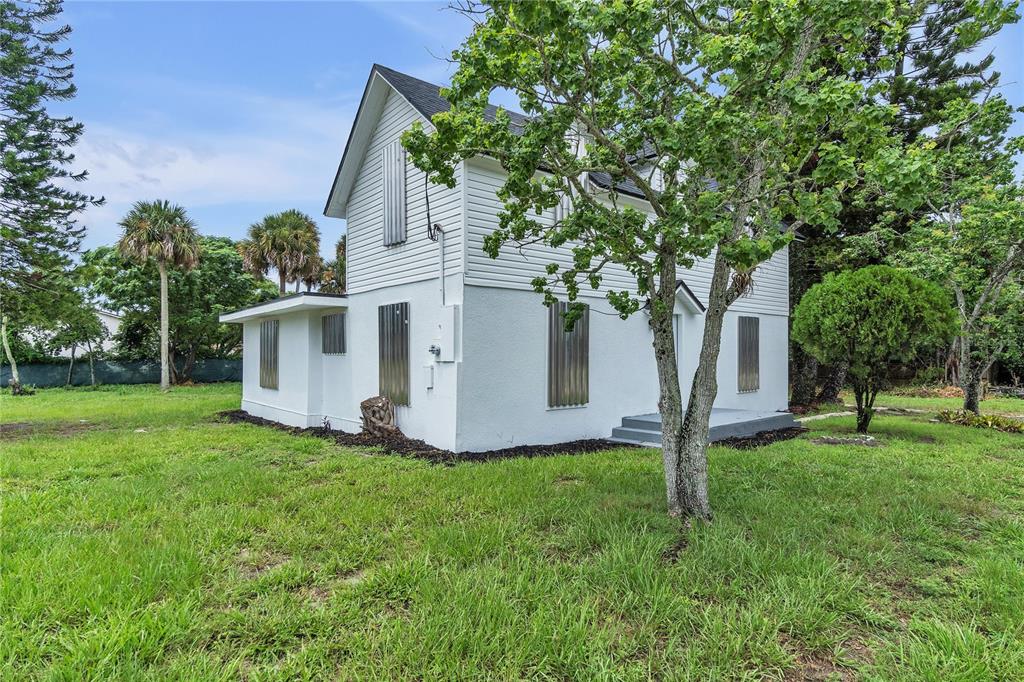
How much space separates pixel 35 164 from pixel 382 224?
6.49 m

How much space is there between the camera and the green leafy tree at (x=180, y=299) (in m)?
21.8

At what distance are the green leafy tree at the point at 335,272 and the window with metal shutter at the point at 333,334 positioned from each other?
43.1ft

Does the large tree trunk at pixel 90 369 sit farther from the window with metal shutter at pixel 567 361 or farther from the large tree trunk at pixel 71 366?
the window with metal shutter at pixel 567 361

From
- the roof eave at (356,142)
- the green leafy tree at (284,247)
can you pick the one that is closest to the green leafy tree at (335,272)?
the green leafy tree at (284,247)

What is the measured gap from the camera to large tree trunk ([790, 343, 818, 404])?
14.5 m

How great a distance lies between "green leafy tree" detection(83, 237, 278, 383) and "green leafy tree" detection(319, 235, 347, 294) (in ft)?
10.5

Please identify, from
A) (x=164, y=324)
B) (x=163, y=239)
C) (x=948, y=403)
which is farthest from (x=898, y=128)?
(x=164, y=324)

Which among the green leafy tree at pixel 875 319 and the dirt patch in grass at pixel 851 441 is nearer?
the dirt patch in grass at pixel 851 441

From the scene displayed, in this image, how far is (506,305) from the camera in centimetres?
840

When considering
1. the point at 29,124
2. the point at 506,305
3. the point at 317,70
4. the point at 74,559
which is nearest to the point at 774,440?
the point at 506,305

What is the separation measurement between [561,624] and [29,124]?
12.8 metres

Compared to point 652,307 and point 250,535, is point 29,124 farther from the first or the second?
point 652,307

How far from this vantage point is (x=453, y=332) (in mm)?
7852

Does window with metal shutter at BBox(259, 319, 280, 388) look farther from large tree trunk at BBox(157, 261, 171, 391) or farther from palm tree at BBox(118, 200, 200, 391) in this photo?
large tree trunk at BBox(157, 261, 171, 391)
